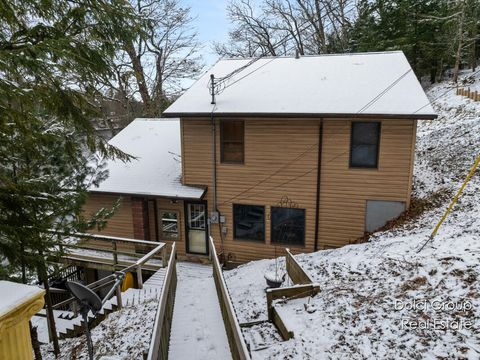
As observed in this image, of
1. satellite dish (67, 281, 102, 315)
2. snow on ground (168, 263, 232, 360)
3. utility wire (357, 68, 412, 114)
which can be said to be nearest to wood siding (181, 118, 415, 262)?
utility wire (357, 68, 412, 114)

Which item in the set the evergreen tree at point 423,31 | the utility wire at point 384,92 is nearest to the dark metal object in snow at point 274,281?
A: the utility wire at point 384,92

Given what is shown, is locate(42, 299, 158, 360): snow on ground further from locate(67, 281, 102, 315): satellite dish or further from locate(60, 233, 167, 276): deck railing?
locate(60, 233, 167, 276): deck railing

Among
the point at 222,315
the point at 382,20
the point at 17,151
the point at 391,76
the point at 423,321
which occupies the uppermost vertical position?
the point at 382,20

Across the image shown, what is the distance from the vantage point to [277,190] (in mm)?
11203

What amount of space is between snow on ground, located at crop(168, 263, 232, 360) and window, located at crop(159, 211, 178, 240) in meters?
4.07

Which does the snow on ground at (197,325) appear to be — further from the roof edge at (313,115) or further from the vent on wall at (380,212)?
the vent on wall at (380,212)

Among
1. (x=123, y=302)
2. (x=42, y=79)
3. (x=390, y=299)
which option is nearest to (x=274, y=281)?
(x=390, y=299)

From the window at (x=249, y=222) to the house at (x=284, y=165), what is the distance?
0.12 ft

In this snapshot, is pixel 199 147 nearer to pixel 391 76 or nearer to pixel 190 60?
pixel 391 76

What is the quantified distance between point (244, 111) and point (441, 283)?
711 cm

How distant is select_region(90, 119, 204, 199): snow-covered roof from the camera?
38.6 ft

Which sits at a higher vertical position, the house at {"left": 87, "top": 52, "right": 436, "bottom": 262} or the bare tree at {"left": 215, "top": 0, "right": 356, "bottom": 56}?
the bare tree at {"left": 215, "top": 0, "right": 356, "bottom": 56}

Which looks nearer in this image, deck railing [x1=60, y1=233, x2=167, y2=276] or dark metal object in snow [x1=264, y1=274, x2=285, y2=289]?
dark metal object in snow [x1=264, y1=274, x2=285, y2=289]

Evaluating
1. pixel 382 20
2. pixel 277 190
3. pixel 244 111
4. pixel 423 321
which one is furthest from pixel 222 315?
pixel 382 20
